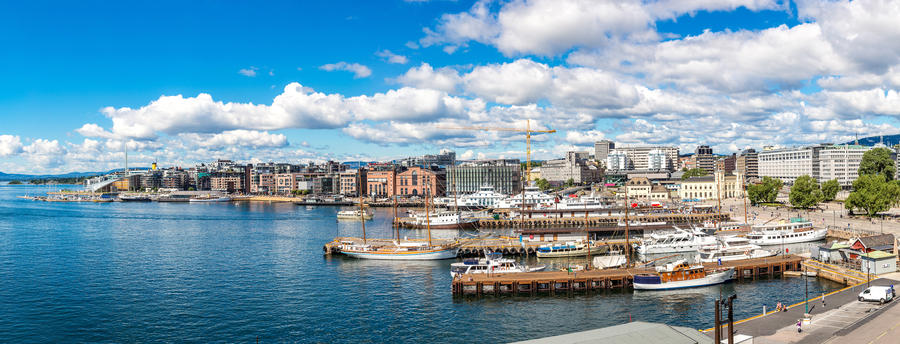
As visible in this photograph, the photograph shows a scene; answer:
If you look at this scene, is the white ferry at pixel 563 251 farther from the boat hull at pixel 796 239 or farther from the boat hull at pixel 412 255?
the boat hull at pixel 796 239

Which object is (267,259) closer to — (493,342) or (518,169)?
(493,342)

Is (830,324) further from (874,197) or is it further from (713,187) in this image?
(713,187)

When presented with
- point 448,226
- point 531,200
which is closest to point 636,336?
point 448,226

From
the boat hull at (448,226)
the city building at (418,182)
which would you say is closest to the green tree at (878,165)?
the boat hull at (448,226)

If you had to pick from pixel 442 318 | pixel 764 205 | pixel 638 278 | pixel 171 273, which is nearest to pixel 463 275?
pixel 442 318

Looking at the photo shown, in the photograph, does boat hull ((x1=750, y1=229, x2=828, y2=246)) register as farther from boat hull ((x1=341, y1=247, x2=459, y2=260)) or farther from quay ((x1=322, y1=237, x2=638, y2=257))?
boat hull ((x1=341, y1=247, x2=459, y2=260))

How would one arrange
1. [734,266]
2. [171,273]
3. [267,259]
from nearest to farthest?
[734,266]
[171,273]
[267,259]

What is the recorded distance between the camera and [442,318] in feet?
133

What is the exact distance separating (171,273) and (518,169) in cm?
14191

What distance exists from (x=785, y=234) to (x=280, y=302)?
64.0 meters

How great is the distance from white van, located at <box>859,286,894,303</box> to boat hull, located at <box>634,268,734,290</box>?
14.0m

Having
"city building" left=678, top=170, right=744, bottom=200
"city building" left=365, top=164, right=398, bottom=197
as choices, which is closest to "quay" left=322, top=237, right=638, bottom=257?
"city building" left=678, top=170, right=744, bottom=200

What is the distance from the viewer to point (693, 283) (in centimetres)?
4816

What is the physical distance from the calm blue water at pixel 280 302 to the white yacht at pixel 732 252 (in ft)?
23.3
